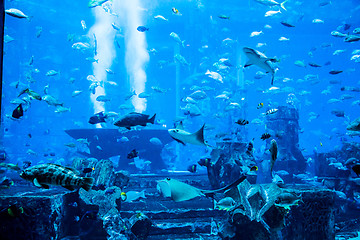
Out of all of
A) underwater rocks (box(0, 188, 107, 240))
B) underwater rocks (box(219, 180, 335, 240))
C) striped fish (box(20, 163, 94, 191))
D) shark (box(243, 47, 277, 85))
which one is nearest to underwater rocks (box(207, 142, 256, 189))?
underwater rocks (box(219, 180, 335, 240))

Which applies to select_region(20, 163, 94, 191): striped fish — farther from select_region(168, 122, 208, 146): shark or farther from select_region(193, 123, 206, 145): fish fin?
select_region(193, 123, 206, 145): fish fin

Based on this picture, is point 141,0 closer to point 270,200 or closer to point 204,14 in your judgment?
point 204,14

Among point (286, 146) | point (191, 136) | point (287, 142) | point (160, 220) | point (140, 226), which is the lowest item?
point (160, 220)

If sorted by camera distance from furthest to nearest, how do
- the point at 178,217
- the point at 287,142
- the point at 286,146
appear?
the point at 287,142
the point at 286,146
the point at 178,217

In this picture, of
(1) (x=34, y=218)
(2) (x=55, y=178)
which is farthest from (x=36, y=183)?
(1) (x=34, y=218)

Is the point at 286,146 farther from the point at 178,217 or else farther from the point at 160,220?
the point at 160,220

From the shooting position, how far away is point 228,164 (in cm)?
770

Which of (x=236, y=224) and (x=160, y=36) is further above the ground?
(x=160, y=36)

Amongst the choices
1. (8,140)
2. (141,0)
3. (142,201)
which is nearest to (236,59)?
(141,0)

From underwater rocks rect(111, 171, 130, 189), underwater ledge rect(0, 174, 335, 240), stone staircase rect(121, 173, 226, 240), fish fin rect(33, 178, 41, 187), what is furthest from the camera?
underwater rocks rect(111, 171, 130, 189)

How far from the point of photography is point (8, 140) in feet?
150

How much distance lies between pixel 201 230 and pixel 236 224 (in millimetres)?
1721

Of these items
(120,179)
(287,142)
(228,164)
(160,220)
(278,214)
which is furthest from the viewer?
(287,142)

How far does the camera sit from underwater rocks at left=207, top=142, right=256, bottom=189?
7530mm
